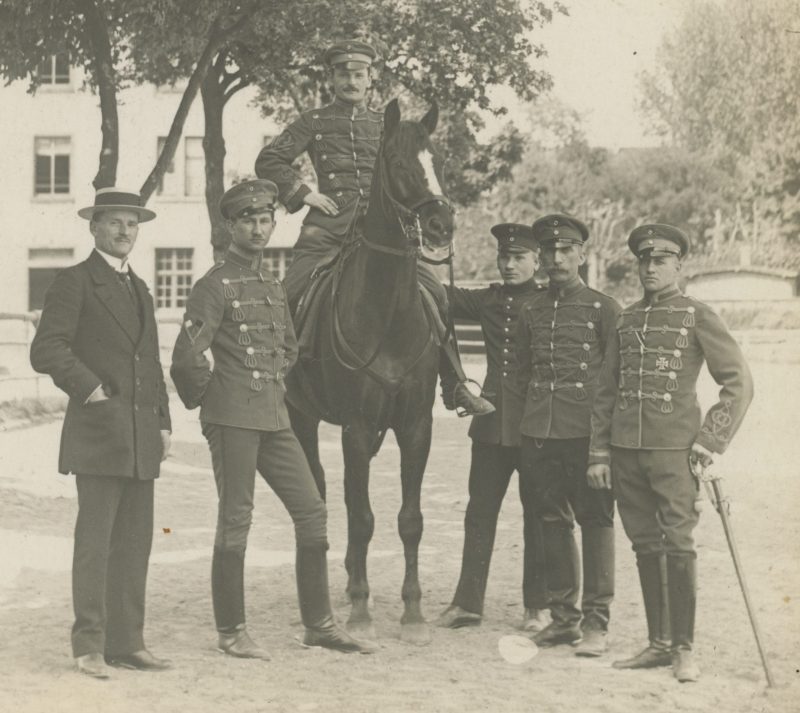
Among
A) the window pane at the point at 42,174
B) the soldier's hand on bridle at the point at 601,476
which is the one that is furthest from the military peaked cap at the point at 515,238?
the window pane at the point at 42,174

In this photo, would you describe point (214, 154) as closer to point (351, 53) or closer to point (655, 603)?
point (351, 53)

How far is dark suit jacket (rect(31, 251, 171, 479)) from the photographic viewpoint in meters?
5.72

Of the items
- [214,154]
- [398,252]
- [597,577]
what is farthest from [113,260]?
[214,154]

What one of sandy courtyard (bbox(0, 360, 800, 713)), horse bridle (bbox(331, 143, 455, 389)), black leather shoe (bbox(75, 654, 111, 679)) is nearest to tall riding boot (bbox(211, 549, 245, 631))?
sandy courtyard (bbox(0, 360, 800, 713))

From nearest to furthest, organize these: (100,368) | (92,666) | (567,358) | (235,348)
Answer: (92,666) < (100,368) < (235,348) < (567,358)

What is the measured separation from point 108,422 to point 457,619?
2.49 m

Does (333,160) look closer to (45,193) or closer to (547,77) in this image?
(547,77)

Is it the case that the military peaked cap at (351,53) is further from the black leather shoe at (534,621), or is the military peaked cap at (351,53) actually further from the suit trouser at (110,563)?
the black leather shoe at (534,621)

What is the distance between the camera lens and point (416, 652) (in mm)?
6473

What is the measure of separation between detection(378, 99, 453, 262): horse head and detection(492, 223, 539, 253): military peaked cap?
38.1 inches

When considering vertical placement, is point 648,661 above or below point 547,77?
below

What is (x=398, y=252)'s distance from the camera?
21.3 ft

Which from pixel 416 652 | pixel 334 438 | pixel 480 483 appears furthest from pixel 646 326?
pixel 334 438

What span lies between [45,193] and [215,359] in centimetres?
3640
